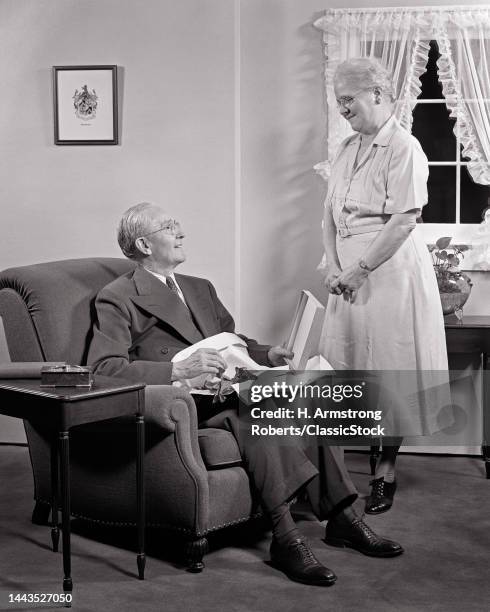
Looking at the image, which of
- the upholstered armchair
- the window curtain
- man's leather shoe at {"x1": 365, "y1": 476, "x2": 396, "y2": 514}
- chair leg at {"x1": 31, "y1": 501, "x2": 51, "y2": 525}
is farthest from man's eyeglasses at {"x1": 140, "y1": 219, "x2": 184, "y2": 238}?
the window curtain

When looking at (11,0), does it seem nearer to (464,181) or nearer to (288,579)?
(464,181)

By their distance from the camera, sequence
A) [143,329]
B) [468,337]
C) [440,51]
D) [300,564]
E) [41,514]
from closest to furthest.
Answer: [300,564] → [143,329] → [41,514] → [468,337] → [440,51]

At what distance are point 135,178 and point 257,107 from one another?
715 millimetres

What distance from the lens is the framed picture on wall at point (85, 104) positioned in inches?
188

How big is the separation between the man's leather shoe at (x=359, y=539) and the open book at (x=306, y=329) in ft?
1.86

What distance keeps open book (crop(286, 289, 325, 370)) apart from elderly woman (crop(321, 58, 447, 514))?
503 millimetres

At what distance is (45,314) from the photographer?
136 inches

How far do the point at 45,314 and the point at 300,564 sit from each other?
1.29 meters

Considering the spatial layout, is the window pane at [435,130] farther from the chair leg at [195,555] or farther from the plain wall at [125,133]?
the chair leg at [195,555]

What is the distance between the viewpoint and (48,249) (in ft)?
16.2

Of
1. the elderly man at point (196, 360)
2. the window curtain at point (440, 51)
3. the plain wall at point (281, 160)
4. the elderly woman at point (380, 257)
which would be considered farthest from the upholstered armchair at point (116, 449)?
the window curtain at point (440, 51)

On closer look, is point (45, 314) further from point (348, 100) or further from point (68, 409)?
point (348, 100)

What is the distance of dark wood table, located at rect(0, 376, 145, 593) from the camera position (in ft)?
8.93

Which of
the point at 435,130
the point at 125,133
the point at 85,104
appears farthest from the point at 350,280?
the point at 85,104
